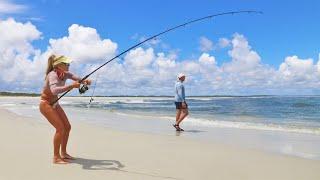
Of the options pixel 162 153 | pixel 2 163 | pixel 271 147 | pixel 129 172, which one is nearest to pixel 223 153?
pixel 162 153

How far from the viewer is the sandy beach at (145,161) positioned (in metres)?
5.71

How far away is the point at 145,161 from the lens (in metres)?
6.66

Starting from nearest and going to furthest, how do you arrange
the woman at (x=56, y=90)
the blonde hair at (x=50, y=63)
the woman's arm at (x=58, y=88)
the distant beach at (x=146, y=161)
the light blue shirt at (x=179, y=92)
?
the distant beach at (x=146, y=161) < the woman's arm at (x=58, y=88) < the woman at (x=56, y=90) < the blonde hair at (x=50, y=63) < the light blue shirt at (x=179, y=92)

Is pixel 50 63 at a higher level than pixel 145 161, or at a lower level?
higher

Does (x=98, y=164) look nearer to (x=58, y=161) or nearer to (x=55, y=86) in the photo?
(x=58, y=161)

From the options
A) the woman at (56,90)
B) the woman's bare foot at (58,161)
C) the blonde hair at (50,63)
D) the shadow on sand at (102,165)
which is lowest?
the shadow on sand at (102,165)

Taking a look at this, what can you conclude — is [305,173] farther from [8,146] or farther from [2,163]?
[8,146]

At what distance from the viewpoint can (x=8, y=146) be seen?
7859mm

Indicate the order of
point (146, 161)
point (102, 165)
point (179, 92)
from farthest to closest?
point (179, 92), point (146, 161), point (102, 165)

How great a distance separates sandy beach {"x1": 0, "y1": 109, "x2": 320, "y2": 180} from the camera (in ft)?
18.7

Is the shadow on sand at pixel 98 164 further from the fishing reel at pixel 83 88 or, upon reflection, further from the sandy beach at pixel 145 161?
the fishing reel at pixel 83 88

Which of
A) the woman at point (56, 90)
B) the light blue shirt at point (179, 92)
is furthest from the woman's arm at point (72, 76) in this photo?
the light blue shirt at point (179, 92)

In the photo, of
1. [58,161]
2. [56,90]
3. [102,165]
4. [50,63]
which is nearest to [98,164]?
[102,165]

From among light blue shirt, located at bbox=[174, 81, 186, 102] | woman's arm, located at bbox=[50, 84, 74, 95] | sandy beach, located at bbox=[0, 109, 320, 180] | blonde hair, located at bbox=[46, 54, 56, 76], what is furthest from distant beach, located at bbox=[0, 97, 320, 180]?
light blue shirt, located at bbox=[174, 81, 186, 102]
